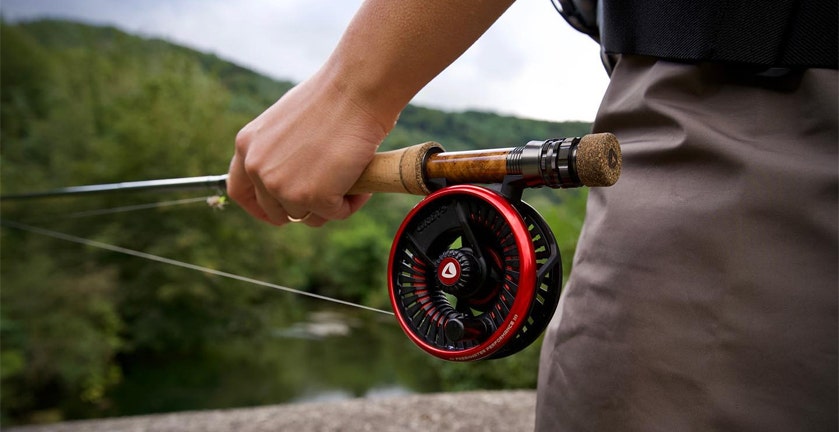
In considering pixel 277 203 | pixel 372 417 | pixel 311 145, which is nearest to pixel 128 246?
pixel 372 417

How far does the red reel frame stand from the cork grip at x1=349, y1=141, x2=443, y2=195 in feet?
0.24

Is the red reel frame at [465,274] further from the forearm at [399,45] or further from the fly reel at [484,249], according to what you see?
the forearm at [399,45]

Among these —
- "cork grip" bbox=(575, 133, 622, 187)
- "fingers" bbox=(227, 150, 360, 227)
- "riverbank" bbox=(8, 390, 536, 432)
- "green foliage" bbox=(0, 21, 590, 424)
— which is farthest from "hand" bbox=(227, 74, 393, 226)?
"green foliage" bbox=(0, 21, 590, 424)

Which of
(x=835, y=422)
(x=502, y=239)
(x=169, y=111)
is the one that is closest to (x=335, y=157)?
(x=502, y=239)

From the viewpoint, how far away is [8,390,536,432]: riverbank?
506 centimetres

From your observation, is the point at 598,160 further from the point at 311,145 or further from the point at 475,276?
the point at 311,145

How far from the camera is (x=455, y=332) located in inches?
30.0

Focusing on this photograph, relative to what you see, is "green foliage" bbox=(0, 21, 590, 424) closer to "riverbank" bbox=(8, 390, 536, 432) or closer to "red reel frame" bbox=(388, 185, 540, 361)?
"riverbank" bbox=(8, 390, 536, 432)

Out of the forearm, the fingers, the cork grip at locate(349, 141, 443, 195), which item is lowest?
the fingers

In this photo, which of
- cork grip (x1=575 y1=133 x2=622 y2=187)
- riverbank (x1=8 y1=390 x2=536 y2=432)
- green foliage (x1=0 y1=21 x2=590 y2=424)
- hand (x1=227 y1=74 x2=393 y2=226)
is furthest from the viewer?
green foliage (x1=0 y1=21 x2=590 y2=424)

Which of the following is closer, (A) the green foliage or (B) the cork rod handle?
(B) the cork rod handle

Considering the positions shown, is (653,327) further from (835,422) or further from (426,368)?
(426,368)

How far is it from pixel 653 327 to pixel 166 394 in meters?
15.9

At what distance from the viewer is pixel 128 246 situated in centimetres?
1572
